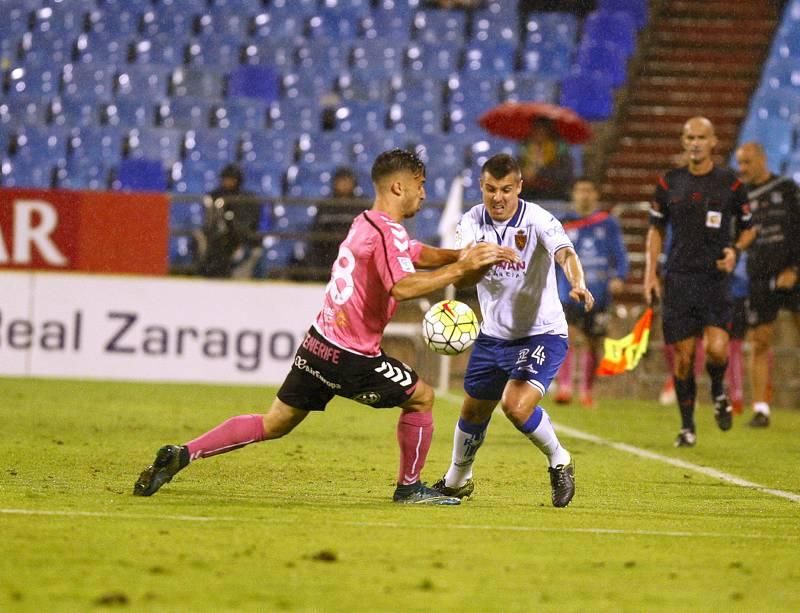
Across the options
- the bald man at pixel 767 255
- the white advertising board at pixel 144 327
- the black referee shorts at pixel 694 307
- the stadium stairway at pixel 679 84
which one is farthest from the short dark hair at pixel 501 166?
the stadium stairway at pixel 679 84

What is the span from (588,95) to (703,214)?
9217mm

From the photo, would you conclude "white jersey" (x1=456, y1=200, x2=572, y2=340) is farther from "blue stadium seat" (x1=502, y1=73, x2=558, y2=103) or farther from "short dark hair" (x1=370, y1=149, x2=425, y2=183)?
"blue stadium seat" (x1=502, y1=73, x2=558, y2=103)

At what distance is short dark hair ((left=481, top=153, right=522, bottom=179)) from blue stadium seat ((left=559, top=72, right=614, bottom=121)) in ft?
40.9

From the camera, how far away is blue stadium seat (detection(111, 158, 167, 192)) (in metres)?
18.3

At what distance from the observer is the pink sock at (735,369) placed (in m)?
14.2

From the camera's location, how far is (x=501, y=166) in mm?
7113

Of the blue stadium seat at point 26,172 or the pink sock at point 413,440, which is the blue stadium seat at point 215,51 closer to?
the blue stadium seat at point 26,172

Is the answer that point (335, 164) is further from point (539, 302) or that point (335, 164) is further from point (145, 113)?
point (539, 302)

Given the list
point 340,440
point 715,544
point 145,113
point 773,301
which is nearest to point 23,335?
point 145,113

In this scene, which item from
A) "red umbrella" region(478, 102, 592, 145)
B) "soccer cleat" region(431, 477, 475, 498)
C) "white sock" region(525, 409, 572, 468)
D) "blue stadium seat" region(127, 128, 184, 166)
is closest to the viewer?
"white sock" region(525, 409, 572, 468)

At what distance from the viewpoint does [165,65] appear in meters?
20.0

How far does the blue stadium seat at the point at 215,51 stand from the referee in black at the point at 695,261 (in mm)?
10561

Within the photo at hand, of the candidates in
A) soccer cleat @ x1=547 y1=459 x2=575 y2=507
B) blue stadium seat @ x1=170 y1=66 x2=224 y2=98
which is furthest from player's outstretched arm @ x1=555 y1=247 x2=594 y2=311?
blue stadium seat @ x1=170 y1=66 x2=224 y2=98

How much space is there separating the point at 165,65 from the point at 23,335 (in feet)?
18.8
